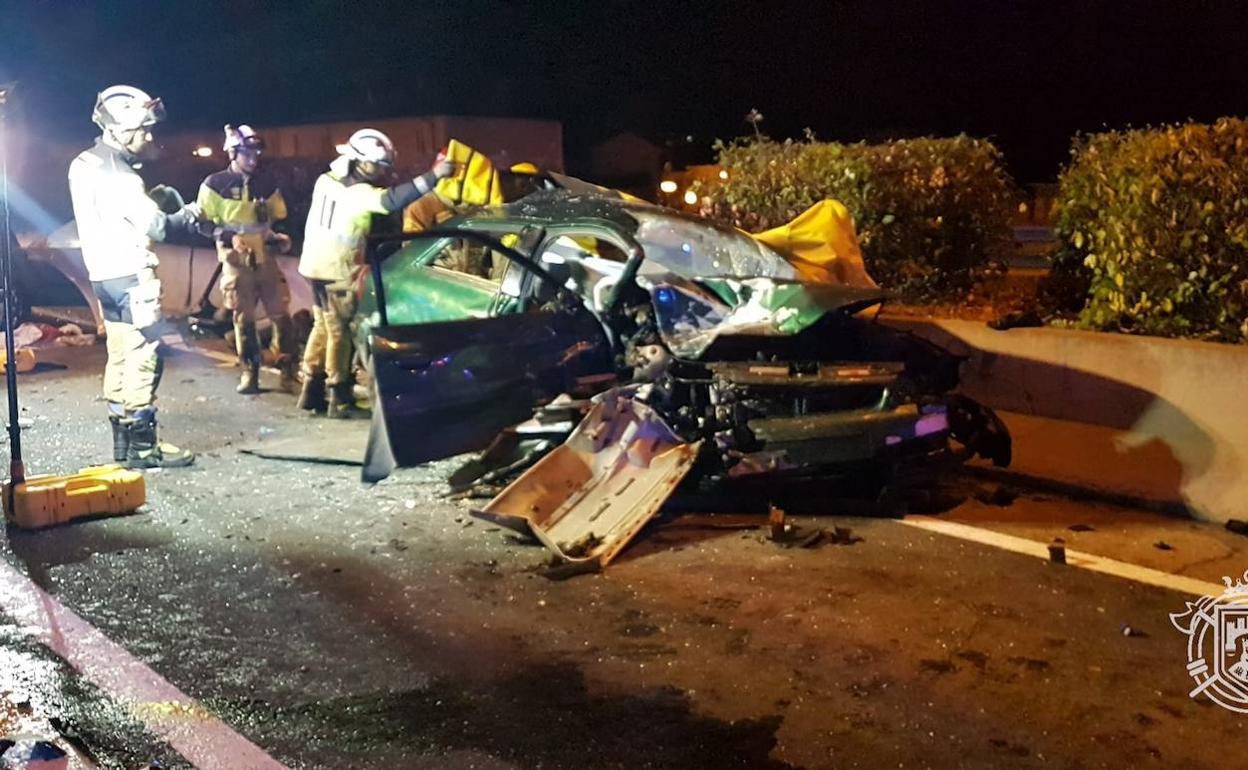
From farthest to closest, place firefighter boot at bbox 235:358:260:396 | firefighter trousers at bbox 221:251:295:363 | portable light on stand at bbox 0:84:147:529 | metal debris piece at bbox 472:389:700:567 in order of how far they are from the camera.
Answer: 1. firefighter trousers at bbox 221:251:295:363
2. firefighter boot at bbox 235:358:260:396
3. portable light on stand at bbox 0:84:147:529
4. metal debris piece at bbox 472:389:700:567

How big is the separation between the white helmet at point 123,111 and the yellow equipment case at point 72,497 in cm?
213

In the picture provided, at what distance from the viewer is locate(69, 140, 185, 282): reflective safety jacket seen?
24.0 feet

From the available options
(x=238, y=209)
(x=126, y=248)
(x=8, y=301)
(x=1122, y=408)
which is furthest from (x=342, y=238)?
(x=1122, y=408)

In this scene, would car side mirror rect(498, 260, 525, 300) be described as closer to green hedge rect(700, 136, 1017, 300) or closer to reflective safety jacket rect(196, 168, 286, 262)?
green hedge rect(700, 136, 1017, 300)

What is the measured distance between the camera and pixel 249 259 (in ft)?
34.0

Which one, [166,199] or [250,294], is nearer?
[166,199]

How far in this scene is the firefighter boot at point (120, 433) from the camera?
7.64 m

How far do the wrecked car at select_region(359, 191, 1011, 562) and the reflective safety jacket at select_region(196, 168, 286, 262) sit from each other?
3721 millimetres

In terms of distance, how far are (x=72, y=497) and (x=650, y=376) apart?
3.14 m

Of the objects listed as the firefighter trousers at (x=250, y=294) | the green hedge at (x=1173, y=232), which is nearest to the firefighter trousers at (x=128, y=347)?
the firefighter trousers at (x=250, y=294)

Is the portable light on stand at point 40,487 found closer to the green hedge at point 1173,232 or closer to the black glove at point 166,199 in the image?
the black glove at point 166,199

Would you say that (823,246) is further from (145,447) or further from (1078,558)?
(145,447)

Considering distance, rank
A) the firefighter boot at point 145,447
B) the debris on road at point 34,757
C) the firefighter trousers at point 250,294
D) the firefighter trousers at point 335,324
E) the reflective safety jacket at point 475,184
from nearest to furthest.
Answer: the debris on road at point 34,757 → the firefighter boot at point 145,447 → the firefighter trousers at point 335,324 → the reflective safety jacket at point 475,184 → the firefighter trousers at point 250,294

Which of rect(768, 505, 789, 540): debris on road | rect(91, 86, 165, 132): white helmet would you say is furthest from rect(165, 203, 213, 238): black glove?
rect(768, 505, 789, 540): debris on road
